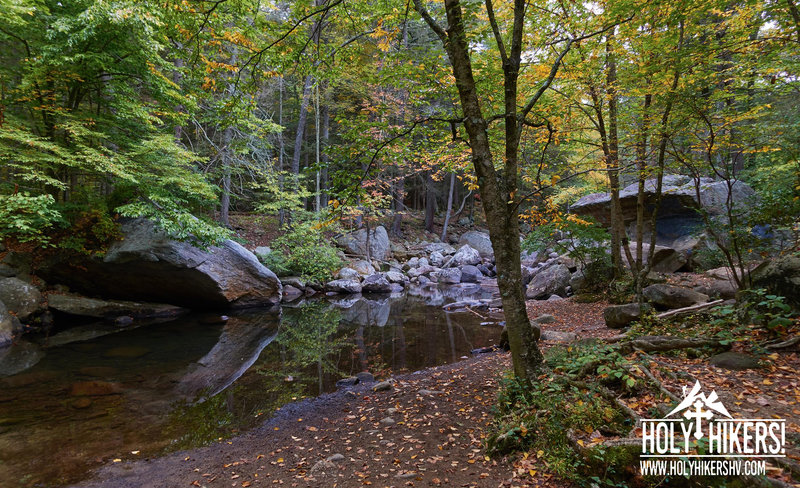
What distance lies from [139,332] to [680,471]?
42.4 feet

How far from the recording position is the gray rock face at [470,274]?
2127 cm

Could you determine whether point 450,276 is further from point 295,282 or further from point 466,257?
point 295,282

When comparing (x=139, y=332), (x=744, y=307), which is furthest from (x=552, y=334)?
(x=139, y=332)

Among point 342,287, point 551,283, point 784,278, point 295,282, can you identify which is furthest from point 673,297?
point 295,282

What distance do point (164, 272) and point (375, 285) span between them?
380 inches

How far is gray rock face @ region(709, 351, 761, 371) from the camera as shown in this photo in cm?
373

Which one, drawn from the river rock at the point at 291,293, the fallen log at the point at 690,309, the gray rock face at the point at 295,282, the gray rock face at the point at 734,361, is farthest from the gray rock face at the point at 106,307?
the gray rock face at the point at 734,361

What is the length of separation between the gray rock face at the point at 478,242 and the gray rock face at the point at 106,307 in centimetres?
1990

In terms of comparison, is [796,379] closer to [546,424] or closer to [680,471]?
[680,471]

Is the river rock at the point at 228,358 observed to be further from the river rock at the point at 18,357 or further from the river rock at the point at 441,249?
the river rock at the point at 441,249

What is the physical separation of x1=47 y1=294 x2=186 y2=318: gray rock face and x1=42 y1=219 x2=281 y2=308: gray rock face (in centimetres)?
30

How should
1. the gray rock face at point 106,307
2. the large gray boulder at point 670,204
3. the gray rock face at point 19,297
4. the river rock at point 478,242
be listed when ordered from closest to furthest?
the gray rock face at point 19,297 → the large gray boulder at point 670,204 → the gray rock face at point 106,307 → the river rock at point 478,242

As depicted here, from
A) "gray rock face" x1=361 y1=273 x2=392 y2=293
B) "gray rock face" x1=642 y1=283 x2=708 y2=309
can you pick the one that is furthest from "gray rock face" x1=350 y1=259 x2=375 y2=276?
"gray rock face" x1=642 y1=283 x2=708 y2=309

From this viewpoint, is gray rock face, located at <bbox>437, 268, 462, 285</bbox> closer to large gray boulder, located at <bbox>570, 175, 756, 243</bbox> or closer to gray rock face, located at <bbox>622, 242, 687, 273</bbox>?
large gray boulder, located at <bbox>570, 175, 756, 243</bbox>
